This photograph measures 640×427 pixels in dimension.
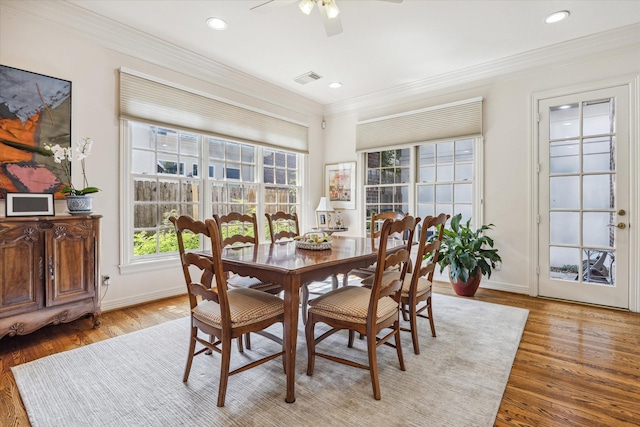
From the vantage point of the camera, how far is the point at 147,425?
1599 mm

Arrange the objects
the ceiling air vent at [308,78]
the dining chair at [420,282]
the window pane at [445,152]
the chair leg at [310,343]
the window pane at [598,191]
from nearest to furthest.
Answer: the chair leg at [310,343]
the dining chair at [420,282]
the window pane at [598,191]
the ceiling air vent at [308,78]
the window pane at [445,152]

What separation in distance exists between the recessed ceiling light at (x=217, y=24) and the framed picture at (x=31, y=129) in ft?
4.68

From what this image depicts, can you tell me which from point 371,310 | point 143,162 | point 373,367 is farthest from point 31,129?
point 373,367

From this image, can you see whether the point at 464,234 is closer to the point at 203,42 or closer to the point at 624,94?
the point at 624,94

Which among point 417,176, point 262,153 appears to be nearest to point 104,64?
point 262,153

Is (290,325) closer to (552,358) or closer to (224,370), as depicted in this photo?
(224,370)

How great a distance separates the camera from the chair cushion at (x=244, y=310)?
1790mm

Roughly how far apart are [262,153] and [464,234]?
9.90 feet

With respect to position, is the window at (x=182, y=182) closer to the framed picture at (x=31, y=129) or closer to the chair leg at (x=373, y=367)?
the framed picture at (x=31, y=129)

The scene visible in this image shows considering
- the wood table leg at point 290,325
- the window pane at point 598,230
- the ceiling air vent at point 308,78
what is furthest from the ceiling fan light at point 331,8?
the window pane at point 598,230

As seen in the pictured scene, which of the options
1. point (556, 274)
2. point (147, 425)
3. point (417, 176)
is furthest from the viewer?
point (417, 176)

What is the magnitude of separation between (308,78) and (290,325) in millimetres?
3690

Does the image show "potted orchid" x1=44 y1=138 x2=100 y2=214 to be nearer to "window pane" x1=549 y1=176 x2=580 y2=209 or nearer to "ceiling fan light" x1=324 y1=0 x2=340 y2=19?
"ceiling fan light" x1=324 y1=0 x2=340 y2=19

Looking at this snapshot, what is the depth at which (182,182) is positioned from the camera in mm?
3990
